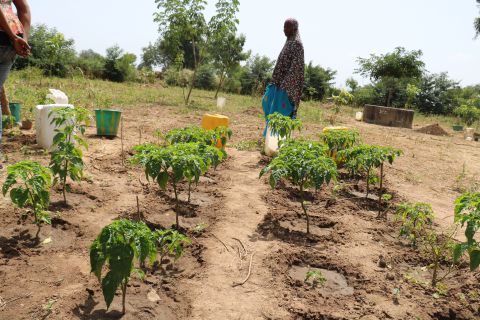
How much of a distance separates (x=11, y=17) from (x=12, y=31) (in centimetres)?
19

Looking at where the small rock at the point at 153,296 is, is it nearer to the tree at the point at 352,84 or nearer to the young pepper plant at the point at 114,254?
the young pepper plant at the point at 114,254

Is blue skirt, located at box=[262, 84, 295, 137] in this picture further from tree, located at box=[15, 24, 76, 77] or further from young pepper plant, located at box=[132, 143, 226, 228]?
tree, located at box=[15, 24, 76, 77]

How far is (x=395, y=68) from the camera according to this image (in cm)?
1891

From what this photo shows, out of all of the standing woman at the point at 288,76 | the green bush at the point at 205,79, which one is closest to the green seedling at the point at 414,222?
the standing woman at the point at 288,76

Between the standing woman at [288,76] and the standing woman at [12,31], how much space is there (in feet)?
11.7

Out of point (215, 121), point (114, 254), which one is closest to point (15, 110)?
point (215, 121)

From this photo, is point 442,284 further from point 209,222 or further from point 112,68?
point 112,68

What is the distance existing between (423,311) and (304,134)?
6.38 metres

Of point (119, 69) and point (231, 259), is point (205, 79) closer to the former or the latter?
point (119, 69)

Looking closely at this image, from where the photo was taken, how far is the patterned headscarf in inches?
239

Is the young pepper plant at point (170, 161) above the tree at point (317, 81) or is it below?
below

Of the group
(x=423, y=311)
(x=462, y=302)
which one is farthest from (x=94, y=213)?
(x=462, y=302)

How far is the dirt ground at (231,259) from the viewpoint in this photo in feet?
7.86

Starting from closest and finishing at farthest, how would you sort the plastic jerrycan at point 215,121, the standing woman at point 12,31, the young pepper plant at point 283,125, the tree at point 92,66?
the standing woman at point 12,31
the young pepper plant at point 283,125
the plastic jerrycan at point 215,121
the tree at point 92,66
